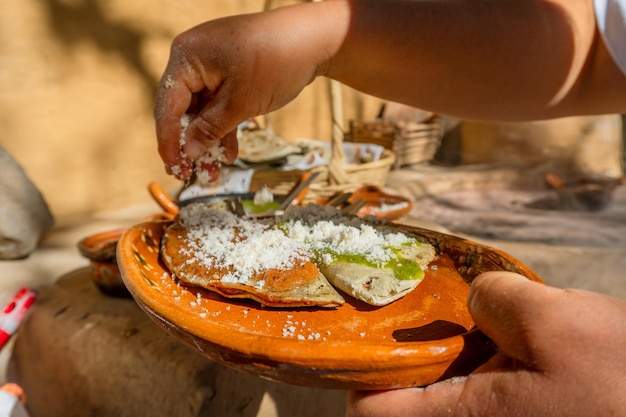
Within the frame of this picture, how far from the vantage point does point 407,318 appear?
0.68 meters

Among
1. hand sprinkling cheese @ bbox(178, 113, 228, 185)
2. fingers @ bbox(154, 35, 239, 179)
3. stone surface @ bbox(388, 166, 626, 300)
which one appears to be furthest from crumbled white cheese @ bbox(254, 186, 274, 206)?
stone surface @ bbox(388, 166, 626, 300)

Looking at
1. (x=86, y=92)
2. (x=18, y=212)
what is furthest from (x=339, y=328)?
(x=86, y=92)

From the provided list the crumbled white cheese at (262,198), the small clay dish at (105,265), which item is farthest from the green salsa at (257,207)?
the small clay dish at (105,265)

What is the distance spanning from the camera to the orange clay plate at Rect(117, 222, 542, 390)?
1.72 ft

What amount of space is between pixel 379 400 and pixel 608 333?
261mm

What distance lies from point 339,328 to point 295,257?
17cm

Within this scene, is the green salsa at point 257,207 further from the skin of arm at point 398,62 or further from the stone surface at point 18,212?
the stone surface at point 18,212

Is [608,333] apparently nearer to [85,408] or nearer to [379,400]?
[379,400]

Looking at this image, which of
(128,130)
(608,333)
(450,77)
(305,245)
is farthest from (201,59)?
(128,130)

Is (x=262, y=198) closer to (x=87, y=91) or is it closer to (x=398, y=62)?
(x=398, y=62)

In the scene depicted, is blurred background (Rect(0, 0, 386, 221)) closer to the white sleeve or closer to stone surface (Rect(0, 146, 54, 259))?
stone surface (Rect(0, 146, 54, 259))

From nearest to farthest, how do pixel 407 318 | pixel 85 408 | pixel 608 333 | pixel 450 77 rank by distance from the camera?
pixel 608 333 < pixel 407 318 < pixel 450 77 < pixel 85 408

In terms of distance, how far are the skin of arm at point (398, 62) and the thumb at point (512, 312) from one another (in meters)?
0.53

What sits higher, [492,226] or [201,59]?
[201,59]
